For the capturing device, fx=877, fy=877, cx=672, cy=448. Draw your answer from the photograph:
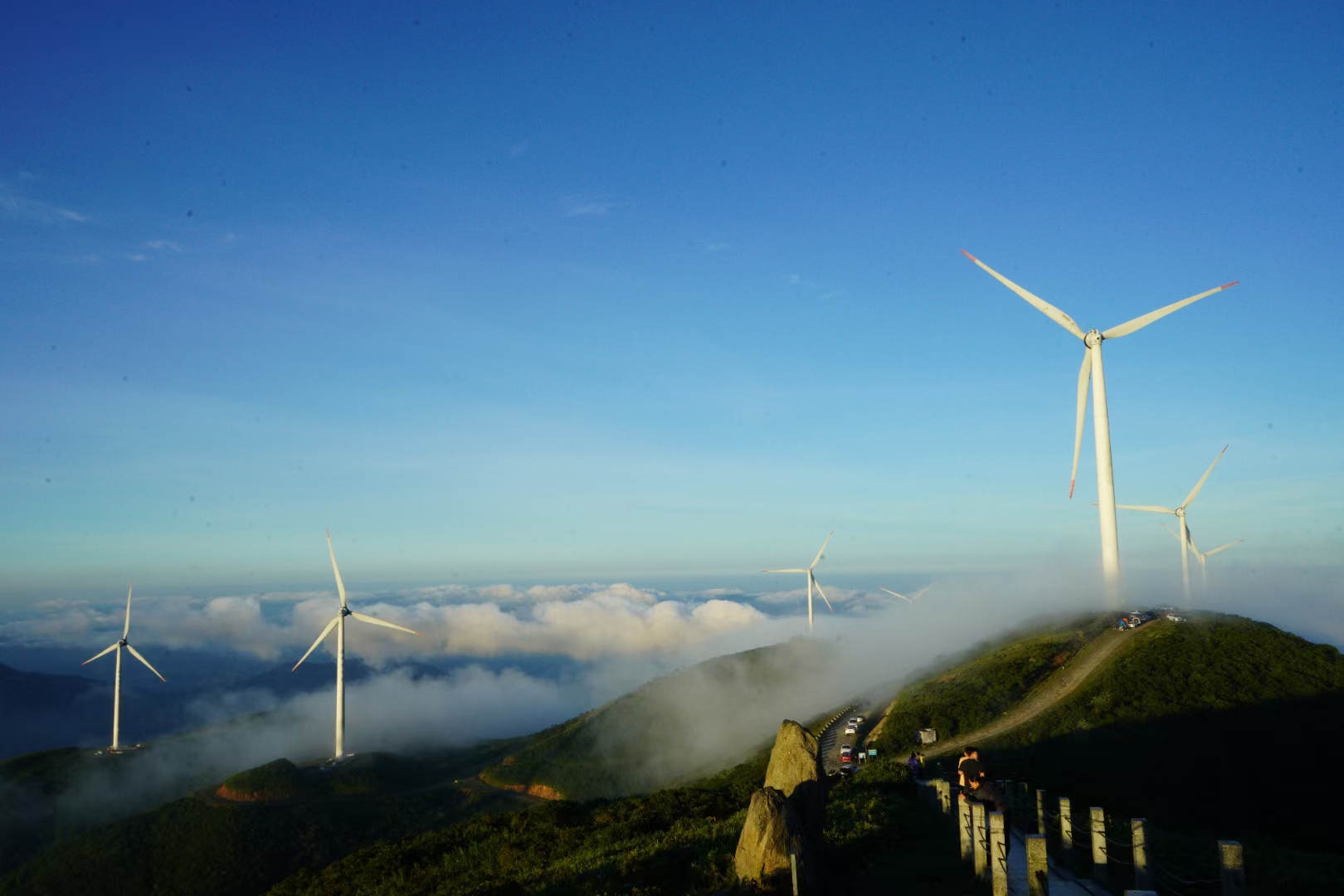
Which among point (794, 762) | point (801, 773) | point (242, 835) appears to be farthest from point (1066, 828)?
point (242, 835)

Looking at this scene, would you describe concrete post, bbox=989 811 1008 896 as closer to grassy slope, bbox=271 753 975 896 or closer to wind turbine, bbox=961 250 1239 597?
grassy slope, bbox=271 753 975 896

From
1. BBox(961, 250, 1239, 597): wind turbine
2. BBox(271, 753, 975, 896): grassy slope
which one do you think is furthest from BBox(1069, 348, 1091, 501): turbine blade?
BBox(271, 753, 975, 896): grassy slope

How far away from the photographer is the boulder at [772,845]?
2511cm

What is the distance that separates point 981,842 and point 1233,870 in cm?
844

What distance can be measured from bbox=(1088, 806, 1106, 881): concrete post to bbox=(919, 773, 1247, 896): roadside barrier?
0.07 ft

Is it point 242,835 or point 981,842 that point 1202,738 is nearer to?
point 981,842

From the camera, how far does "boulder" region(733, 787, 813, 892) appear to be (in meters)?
25.1

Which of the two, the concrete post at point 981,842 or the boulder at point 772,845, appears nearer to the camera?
the concrete post at point 981,842

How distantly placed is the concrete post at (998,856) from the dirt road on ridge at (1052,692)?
61124 millimetres

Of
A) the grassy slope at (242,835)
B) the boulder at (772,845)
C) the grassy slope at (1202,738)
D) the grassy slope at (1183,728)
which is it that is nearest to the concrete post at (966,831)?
the boulder at (772,845)

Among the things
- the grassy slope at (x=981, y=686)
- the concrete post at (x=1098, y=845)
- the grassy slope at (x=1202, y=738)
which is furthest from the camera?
the grassy slope at (x=981, y=686)

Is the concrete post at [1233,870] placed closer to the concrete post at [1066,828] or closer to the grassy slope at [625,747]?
the concrete post at [1066,828]

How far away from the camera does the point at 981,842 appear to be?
24812 mm

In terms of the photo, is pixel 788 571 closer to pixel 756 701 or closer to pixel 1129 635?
pixel 756 701
